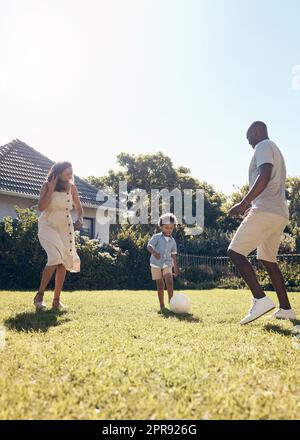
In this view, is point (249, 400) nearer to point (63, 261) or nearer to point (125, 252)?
point (63, 261)

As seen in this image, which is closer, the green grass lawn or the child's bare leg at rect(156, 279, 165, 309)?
the green grass lawn

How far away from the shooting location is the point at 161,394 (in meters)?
2.07

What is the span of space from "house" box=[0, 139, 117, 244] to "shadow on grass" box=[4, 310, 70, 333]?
1123 cm

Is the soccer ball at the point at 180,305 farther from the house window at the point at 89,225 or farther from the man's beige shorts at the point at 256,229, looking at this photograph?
the house window at the point at 89,225

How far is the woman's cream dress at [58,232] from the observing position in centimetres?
580

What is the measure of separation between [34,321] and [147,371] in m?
2.29

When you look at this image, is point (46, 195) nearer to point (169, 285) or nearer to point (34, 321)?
point (34, 321)

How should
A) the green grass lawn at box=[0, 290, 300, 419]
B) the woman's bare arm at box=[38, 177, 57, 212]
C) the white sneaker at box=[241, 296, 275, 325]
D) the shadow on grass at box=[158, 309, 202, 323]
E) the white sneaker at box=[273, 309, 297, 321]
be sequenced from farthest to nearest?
the woman's bare arm at box=[38, 177, 57, 212]
the shadow on grass at box=[158, 309, 202, 323]
the white sneaker at box=[273, 309, 297, 321]
the white sneaker at box=[241, 296, 275, 325]
the green grass lawn at box=[0, 290, 300, 419]

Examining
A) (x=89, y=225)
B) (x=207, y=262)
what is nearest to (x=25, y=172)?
(x=89, y=225)

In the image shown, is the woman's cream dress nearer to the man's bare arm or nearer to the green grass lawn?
the green grass lawn

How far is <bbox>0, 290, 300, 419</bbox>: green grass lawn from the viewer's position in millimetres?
1886

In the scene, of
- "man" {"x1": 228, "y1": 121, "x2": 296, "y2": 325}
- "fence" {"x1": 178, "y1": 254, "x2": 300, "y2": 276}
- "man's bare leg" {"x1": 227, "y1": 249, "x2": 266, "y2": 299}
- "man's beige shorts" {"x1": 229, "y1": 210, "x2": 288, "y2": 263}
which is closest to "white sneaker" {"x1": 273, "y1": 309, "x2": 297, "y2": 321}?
"man" {"x1": 228, "y1": 121, "x2": 296, "y2": 325}

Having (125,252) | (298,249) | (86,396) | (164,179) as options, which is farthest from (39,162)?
(164,179)

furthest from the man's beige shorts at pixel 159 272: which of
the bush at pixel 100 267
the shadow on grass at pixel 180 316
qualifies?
the bush at pixel 100 267
